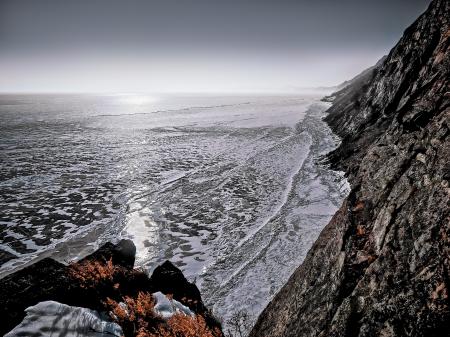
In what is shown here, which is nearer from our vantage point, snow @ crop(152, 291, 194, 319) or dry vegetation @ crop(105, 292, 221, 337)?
dry vegetation @ crop(105, 292, 221, 337)

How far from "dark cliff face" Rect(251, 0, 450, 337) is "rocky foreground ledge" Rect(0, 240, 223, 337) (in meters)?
2.13

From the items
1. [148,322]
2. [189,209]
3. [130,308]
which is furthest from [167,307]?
[189,209]

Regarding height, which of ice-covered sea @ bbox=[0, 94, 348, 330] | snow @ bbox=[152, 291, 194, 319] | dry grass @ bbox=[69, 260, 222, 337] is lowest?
ice-covered sea @ bbox=[0, 94, 348, 330]

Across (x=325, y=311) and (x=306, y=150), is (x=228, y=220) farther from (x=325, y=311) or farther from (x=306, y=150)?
(x=306, y=150)

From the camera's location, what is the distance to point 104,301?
22.8ft

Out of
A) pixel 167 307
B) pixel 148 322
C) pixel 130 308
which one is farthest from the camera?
pixel 167 307

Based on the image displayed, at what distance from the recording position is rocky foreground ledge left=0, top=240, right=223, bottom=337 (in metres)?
5.90

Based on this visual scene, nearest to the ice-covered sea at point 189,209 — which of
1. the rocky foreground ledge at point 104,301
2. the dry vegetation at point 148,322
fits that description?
the rocky foreground ledge at point 104,301

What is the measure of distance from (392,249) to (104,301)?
21.2 ft

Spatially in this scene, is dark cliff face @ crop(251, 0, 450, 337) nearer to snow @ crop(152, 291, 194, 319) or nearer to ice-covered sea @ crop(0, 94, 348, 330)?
snow @ crop(152, 291, 194, 319)

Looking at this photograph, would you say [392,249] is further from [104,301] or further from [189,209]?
[189,209]

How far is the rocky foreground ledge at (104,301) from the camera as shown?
232 inches

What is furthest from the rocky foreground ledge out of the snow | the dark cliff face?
the dark cliff face

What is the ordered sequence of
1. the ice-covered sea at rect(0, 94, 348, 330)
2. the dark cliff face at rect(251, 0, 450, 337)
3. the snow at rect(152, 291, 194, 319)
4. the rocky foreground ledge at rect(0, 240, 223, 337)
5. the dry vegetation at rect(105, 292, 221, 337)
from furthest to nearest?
the ice-covered sea at rect(0, 94, 348, 330) < the snow at rect(152, 291, 194, 319) < the dry vegetation at rect(105, 292, 221, 337) < the rocky foreground ledge at rect(0, 240, 223, 337) < the dark cliff face at rect(251, 0, 450, 337)
